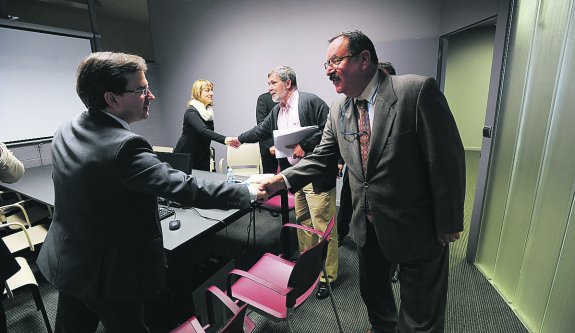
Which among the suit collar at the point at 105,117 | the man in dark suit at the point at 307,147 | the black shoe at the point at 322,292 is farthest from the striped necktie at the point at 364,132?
the black shoe at the point at 322,292

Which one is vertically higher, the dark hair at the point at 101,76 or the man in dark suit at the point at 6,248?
the dark hair at the point at 101,76

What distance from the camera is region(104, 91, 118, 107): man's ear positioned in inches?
42.5

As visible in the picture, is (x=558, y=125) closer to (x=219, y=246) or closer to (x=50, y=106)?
(x=219, y=246)

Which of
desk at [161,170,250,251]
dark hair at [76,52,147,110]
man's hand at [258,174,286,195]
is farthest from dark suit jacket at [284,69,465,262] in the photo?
dark hair at [76,52,147,110]

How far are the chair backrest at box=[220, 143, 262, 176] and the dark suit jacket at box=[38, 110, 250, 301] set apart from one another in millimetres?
2636

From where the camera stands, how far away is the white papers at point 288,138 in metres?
2.11

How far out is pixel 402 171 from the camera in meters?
1.24

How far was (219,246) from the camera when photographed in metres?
3.03

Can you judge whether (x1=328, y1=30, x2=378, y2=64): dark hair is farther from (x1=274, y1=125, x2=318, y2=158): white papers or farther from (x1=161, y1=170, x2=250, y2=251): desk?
(x1=161, y1=170, x2=250, y2=251): desk

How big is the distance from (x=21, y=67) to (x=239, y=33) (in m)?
2.68

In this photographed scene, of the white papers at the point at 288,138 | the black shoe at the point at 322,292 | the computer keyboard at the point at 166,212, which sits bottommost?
the black shoe at the point at 322,292

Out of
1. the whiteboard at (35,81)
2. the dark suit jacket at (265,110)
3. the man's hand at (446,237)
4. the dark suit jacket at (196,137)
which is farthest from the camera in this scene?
the dark suit jacket at (265,110)

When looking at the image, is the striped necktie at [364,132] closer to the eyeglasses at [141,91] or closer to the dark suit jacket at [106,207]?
the dark suit jacket at [106,207]

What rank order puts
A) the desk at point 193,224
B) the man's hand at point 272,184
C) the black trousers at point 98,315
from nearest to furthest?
the black trousers at point 98,315
the man's hand at point 272,184
the desk at point 193,224
